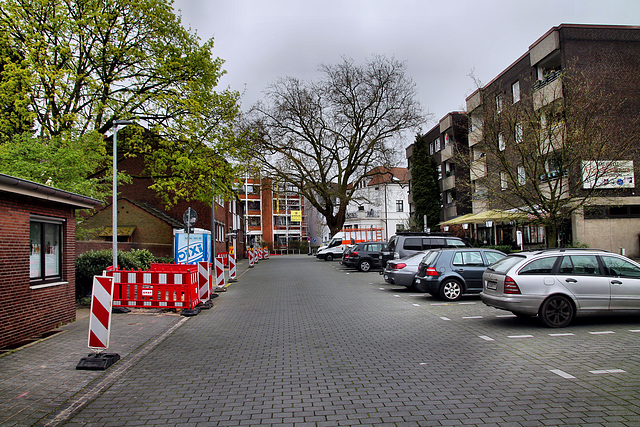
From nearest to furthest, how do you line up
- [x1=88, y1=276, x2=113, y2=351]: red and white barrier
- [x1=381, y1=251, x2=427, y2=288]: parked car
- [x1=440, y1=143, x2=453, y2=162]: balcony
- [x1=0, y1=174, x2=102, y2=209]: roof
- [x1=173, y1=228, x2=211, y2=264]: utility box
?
[x1=88, y1=276, x2=113, y2=351]: red and white barrier < [x1=0, y1=174, x2=102, y2=209]: roof < [x1=381, y1=251, x2=427, y2=288]: parked car < [x1=173, y1=228, x2=211, y2=264]: utility box < [x1=440, y1=143, x2=453, y2=162]: balcony

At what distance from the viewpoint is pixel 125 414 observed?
484 cm

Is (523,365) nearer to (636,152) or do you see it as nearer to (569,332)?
(569,332)

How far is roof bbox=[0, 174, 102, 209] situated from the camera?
24.9 ft

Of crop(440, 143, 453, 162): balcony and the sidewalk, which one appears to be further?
crop(440, 143, 453, 162): balcony

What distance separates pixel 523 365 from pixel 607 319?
4.57 metres

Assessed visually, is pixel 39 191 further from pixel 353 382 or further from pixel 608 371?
pixel 608 371

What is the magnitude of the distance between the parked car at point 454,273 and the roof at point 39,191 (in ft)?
29.7

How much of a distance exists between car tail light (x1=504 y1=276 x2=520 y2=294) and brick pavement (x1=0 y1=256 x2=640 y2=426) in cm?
80

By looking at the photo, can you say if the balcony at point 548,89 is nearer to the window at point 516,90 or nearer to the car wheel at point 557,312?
the window at point 516,90

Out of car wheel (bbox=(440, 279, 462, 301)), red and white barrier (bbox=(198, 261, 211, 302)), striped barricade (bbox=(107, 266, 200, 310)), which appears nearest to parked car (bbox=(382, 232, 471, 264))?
car wheel (bbox=(440, 279, 462, 301))

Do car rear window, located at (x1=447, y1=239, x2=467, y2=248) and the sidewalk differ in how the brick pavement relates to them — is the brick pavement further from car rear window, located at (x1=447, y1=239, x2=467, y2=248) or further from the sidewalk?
car rear window, located at (x1=447, y1=239, x2=467, y2=248)

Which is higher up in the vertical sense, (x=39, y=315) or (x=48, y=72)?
(x=48, y=72)

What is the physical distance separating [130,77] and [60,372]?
17338 millimetres

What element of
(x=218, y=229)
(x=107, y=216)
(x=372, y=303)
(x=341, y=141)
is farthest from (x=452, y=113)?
(x=372, y=303)
